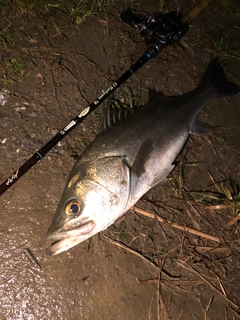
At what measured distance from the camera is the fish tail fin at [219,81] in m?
3.48

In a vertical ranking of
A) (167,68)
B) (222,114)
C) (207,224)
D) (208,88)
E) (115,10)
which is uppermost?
(115,10)

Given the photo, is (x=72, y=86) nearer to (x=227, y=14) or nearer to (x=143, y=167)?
(x=143, y=167)

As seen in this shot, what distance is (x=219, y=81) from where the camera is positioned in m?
3.52

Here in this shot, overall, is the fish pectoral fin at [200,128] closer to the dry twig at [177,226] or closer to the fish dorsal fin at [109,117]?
the fish dorsal fin at [109,117]

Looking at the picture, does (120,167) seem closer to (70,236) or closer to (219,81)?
(70,236)

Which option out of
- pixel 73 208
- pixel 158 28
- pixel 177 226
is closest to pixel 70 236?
pixel 73 208

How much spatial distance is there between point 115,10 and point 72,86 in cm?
127

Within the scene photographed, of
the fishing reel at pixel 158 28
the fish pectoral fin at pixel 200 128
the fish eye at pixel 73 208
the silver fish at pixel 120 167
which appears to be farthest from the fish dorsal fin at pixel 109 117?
the fishing reel at pixel 158 28

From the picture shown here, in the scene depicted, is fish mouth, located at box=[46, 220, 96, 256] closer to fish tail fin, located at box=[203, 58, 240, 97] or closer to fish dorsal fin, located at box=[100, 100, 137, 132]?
fish dorsal fin, located at box=[100, 100, 137, 132]

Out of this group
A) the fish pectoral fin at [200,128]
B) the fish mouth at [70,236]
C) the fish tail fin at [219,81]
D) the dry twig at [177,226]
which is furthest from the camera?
the fish tail fin at [219,81]

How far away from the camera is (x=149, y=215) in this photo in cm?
325

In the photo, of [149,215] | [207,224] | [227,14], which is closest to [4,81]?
Result: [149,215]

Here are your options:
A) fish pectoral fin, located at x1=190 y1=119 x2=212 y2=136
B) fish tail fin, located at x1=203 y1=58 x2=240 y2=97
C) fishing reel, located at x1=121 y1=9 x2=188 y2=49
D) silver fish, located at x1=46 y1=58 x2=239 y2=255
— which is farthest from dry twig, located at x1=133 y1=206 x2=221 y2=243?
fishing reel, located at x1=121 y1=9 x2=188 y2=49

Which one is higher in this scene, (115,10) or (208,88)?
(115,10)
